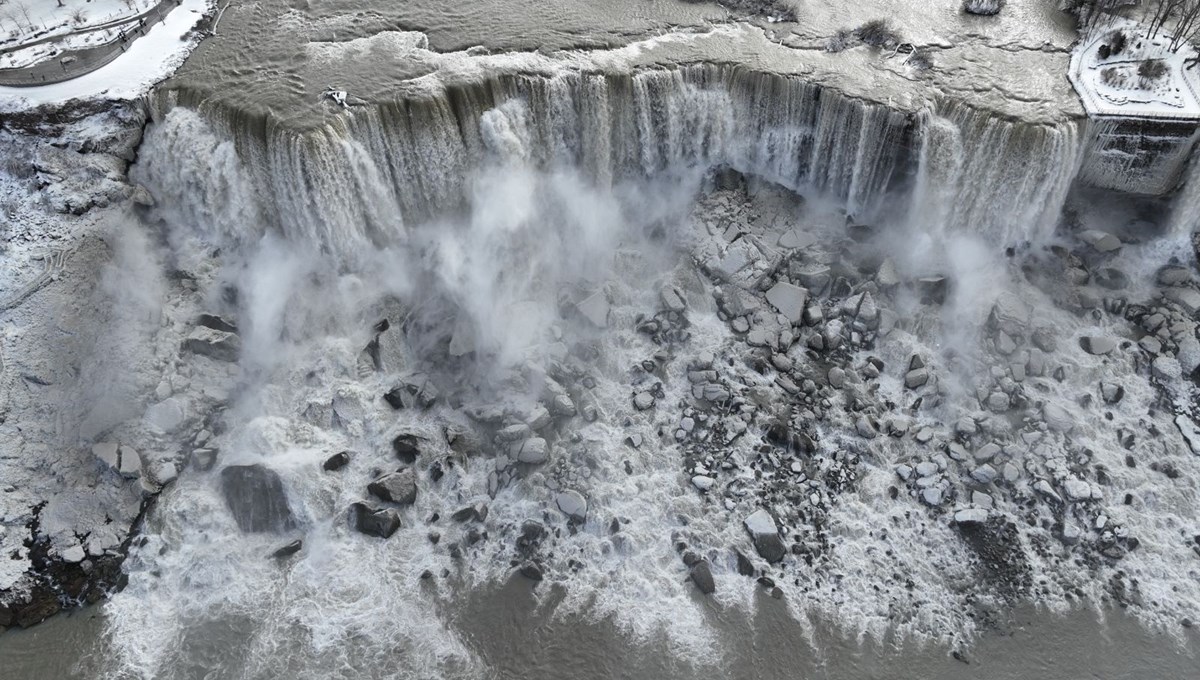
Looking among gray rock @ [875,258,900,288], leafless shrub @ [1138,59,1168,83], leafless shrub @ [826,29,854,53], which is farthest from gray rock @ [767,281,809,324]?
leafless shrub @ [1138,59,1168,83]

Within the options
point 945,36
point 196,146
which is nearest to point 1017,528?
point 945,36

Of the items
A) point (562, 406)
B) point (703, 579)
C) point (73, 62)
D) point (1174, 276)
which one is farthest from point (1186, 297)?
point (73, 62)

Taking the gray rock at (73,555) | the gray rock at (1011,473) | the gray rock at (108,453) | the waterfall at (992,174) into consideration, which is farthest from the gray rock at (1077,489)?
the gray rock at (73,555)

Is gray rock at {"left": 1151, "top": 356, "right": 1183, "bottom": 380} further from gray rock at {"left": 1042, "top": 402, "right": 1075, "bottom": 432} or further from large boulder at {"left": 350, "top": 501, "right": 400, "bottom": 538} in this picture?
large boulder at {"left": 350, "top": 501, "right": 400, "bottom": 538}

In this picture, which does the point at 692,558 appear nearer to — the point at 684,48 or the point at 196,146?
the point at 684,48

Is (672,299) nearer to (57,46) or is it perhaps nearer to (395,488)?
(395,488)
